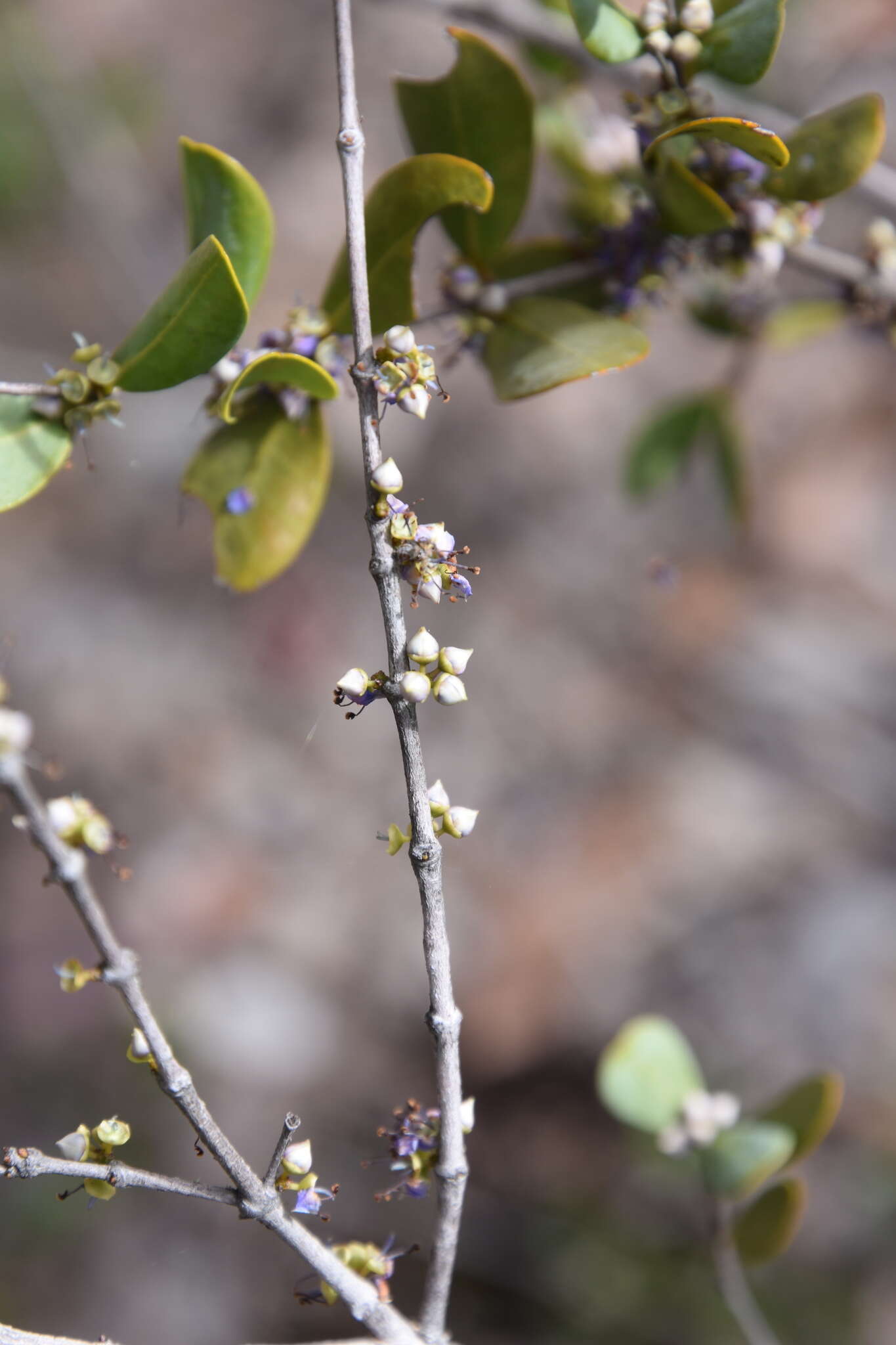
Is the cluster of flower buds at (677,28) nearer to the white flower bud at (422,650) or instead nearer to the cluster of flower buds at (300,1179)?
the white flower bud at (422,650)

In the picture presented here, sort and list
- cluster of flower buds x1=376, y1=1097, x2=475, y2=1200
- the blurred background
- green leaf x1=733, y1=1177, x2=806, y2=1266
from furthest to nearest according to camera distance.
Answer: the blurred background < green leaf x1=733, y1=1177, x2=806, y2=1266 < cluster of flower buds x1=376, y1=1097, x2=475, y2=1200

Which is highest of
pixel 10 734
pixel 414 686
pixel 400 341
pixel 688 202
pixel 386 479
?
pixel 688 202

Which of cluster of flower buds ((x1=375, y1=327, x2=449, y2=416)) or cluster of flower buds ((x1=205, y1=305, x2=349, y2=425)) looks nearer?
cluster of flower buds ((x1=375, y1=327, x2=449, y2=416))

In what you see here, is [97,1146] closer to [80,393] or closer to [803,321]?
[80,393]

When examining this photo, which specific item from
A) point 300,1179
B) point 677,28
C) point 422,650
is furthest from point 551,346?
point 300,1179

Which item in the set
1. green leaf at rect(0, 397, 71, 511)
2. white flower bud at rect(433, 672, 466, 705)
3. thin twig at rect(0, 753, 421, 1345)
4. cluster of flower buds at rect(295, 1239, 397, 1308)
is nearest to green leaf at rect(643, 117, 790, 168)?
white flower bud at rect(433, 672, 466, 705)

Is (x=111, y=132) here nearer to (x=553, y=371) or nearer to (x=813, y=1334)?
(x=553, y=371)

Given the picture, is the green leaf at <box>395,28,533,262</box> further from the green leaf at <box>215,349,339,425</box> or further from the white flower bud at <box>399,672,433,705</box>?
the white flower bud at <box>399,672,433,705</box>
